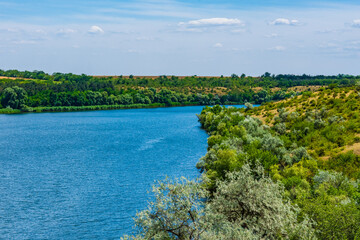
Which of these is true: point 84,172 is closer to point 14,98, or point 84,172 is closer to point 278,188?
point 278,188

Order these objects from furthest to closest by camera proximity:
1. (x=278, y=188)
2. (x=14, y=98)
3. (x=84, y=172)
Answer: (x=14, y=98) → (x=84, y=172) → (x=278, y=188)

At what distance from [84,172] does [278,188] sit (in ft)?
120

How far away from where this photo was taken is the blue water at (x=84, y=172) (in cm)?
4212

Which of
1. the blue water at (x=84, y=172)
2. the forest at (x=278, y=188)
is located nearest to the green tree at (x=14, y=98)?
the blue water at (x=84, y=172)

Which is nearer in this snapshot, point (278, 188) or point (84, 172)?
point (278, 188)

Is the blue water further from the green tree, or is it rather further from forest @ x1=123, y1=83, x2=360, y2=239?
the green tree

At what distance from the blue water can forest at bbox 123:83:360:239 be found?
7237mm

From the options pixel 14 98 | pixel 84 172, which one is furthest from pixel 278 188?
pixel 14 98

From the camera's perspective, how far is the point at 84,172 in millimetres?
63562

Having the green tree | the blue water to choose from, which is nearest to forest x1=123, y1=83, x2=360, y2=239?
the blue water

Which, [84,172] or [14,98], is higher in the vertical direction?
[14,98]

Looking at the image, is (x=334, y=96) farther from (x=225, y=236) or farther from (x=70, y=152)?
(x=225, y=236)

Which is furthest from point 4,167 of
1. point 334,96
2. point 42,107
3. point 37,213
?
point 42,107

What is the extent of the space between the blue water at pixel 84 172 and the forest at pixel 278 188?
7.24 m
